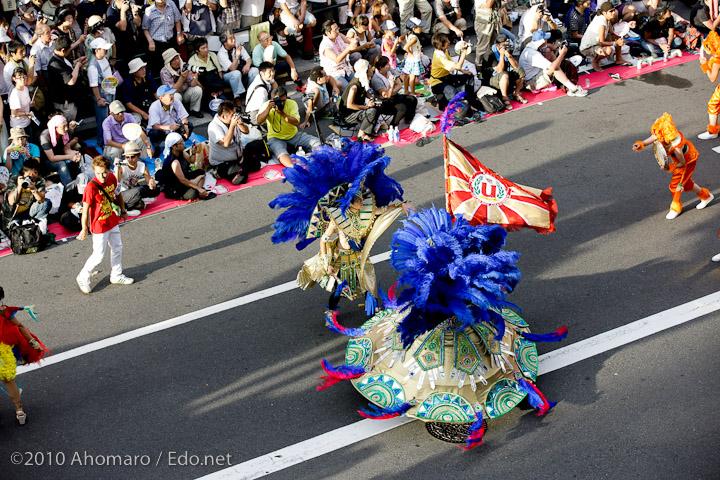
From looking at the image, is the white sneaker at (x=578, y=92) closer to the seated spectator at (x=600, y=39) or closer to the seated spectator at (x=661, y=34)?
the seated spectator at (x=600, y=39)

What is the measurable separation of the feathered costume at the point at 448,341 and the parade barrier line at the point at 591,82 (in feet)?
17.5

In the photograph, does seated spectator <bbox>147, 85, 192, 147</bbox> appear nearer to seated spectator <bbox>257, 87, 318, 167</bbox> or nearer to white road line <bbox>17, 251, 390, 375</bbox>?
seated spectator <bbox>257, 87, 318, 167</bbox>

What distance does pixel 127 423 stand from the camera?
25.1ft

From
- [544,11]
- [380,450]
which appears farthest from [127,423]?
[544,11]

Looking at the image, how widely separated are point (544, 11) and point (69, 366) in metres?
10.2

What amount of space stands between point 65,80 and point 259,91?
2703 mm

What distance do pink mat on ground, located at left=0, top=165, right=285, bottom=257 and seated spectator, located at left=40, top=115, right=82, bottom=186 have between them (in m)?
0.92

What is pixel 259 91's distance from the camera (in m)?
12.4

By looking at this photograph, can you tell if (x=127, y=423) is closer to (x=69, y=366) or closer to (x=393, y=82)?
(x=69, y=366)

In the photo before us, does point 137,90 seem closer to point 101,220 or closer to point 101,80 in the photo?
point 101,80

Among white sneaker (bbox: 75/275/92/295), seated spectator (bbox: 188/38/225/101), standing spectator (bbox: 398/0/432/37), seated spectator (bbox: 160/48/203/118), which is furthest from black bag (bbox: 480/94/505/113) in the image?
white sneaker (bbox: 75/275/92/295)

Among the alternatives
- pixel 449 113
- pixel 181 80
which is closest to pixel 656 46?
pixel 181 80

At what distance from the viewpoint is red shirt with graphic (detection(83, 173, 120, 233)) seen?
9.15 meters

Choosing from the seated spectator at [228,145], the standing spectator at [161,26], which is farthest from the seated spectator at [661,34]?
the standing spectator at [161,26]
